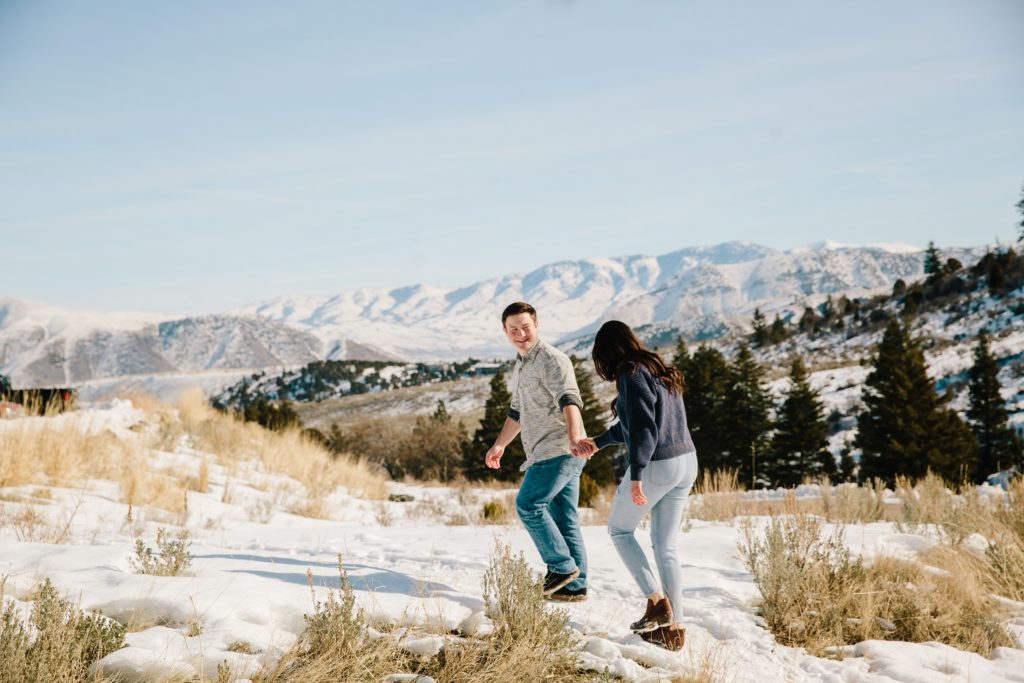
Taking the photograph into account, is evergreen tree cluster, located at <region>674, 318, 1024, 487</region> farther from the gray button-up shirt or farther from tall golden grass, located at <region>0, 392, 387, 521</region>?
the gray button-up shirt

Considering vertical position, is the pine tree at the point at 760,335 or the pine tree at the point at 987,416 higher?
the pine tree at the point at 760,335

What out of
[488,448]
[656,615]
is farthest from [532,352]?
[488,448]

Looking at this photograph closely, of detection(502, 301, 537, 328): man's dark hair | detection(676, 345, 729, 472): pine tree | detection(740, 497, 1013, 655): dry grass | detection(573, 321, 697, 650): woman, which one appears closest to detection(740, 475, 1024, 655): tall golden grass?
detection(740, 497, 1013, 655): dry grass

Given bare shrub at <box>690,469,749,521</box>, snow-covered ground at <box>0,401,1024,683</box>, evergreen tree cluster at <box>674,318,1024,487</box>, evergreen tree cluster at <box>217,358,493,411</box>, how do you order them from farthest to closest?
evergreen tree cluster at <box>217,358,493,411</box> < evergreen tree cluster at <box>674,318,1024,487</box> < bare shrub at <box>690,469,749,521</box> < snow-covered ground at <box>0,401,1024,683</box>

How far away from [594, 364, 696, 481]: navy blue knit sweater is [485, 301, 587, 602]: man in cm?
33

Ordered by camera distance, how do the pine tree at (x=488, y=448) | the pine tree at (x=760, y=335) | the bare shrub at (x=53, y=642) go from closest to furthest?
the bare shrub at (x=53, y=642) → the pine tree at (x=488, y=448) → the pine tree at (x=760, y=335)

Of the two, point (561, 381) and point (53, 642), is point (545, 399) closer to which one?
point (561, 381)

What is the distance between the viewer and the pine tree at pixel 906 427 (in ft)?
79.7

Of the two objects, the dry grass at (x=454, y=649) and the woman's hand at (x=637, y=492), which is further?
the woman's hand at (x=637, y=492)

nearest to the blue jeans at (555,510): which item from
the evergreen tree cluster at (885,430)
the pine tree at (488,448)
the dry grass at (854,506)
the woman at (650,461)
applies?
the woman at (650,461)

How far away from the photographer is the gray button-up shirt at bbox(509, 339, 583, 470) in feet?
13.8

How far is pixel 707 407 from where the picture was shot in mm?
33188

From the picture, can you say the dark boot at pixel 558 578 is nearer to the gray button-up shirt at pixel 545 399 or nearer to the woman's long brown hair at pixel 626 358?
the gray button-up shirt at pixel 545 399

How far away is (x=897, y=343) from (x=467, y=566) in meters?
26.4
